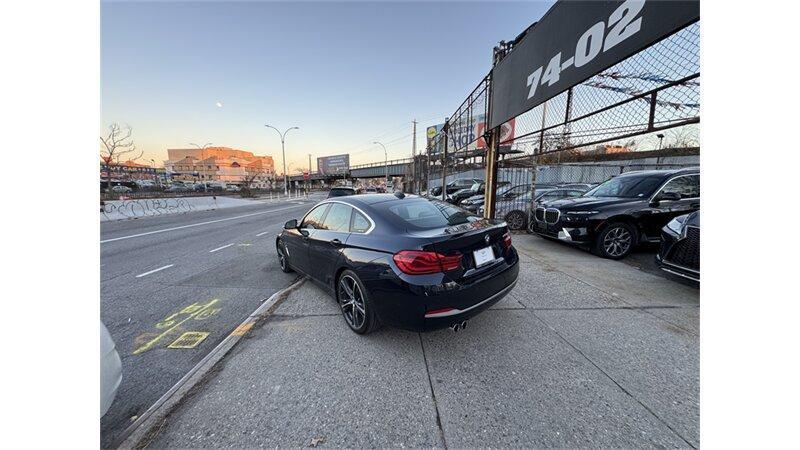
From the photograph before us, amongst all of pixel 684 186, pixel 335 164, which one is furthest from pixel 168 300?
pixel 335 164

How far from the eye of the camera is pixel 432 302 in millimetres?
2197

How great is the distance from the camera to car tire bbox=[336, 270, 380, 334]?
2.57 meters

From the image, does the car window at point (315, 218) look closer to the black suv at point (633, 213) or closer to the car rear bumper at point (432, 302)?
the car rear bumper at point (432, 302)

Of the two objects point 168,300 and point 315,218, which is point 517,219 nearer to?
point 315,218

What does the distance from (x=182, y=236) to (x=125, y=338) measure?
7.24 metres

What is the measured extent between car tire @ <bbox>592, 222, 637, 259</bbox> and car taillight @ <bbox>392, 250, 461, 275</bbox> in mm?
4519

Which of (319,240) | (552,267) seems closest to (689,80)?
(552,267)

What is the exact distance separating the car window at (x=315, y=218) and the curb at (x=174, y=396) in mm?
1274

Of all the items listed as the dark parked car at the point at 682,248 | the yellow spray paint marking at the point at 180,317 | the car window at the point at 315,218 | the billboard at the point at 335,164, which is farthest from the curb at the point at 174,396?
the billboard at the point at 335,164

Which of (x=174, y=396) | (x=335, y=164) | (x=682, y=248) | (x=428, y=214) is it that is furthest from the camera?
(x=335, y=164)

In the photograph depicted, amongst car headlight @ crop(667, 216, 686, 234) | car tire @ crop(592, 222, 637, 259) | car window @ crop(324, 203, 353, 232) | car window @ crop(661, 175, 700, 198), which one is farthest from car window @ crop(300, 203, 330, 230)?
car window @ crop(661, 175, 700, 198)

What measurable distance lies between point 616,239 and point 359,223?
5.14m

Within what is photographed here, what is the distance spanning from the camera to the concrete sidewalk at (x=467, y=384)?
1.66 metres

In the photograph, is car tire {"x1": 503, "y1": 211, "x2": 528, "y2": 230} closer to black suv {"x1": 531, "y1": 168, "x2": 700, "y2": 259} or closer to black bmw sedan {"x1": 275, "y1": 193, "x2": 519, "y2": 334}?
black suv {"x1": 531, "y1": 168, "x2": 700, "y2": 259}
